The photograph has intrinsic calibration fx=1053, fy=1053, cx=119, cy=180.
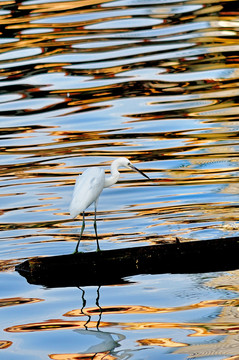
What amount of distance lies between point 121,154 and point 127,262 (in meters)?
7.09

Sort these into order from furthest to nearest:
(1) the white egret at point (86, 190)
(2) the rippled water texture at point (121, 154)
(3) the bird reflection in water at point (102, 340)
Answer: (1) the white egret at point (86, 190)
(2) the rippled water texture at point (121, 154)
(3) the bird reflection in water at point (102, 340)

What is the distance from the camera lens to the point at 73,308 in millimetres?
10023

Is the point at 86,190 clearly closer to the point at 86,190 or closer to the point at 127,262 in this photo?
the point at 86,190

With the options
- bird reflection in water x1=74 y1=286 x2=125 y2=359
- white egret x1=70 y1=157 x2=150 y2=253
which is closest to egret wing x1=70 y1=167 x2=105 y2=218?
white egret x1=70 y1=157 x2=150 y2=253

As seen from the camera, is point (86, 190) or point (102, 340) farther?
point (86, 190)

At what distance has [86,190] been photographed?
1079 cm

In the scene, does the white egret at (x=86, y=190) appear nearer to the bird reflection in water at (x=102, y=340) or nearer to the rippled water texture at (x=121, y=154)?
the rippled water texture at (x=121, y=154)

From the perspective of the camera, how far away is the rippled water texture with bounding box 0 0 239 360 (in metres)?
9.40

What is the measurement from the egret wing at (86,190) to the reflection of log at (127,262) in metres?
0.78

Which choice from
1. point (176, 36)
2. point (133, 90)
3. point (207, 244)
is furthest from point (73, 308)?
point (176, 36)

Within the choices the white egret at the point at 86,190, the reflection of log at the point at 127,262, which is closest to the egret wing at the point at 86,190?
the white egret at the point at 86,190

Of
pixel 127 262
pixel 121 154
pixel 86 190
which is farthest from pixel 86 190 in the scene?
pixel 121 154

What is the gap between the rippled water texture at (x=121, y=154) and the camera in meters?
9.40

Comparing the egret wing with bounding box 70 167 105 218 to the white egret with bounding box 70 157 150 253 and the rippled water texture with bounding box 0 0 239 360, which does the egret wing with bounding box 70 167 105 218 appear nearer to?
the white egret with bounding box 70 157 150 253
